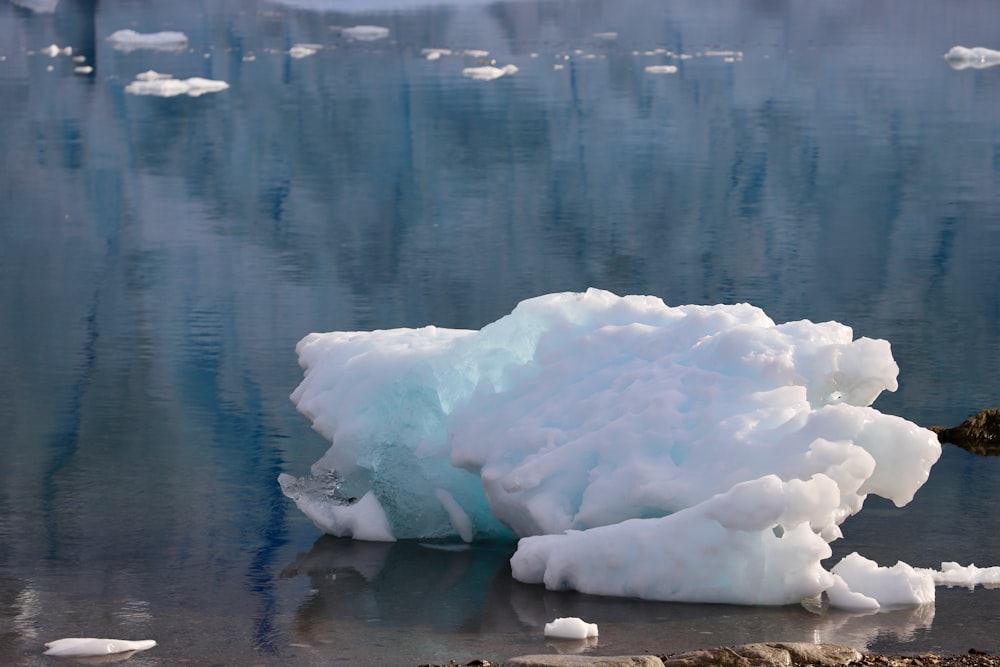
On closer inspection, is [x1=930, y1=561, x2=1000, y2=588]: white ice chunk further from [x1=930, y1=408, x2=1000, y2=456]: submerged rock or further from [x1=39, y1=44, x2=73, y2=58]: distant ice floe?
[x1=39, y1=44, x2=73, y2=58]: distant ice floe

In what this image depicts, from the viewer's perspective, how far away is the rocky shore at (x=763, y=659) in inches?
262

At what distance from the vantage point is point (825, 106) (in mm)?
32688

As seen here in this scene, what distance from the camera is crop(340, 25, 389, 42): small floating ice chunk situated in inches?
2026

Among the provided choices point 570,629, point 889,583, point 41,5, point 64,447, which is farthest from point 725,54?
point 570,629

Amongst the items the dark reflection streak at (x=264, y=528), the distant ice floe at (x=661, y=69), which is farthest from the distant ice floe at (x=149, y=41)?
the dark reflection streak at (x=264, y=528)

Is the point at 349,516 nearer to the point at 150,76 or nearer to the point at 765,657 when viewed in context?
the point at 765,657

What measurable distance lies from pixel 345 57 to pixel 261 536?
3723 centimetres

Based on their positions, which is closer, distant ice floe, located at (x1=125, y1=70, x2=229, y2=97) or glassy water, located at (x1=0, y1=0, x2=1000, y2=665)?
glassy water, located at (x1=0, y1=0, x2=1000, y2=665)

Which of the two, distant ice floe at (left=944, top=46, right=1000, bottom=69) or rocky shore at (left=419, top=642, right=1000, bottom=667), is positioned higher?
rocky shore at (left=419, top=642, right=1000, bottom=667)

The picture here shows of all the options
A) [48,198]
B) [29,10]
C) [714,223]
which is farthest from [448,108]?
[29,10]

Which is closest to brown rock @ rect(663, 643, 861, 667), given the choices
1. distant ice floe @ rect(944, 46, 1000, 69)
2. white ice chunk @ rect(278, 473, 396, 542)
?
white ice chunk @ rect(278, 473, 396, 542)

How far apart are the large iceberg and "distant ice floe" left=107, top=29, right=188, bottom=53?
41285 mm

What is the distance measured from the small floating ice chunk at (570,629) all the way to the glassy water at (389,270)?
67 mm

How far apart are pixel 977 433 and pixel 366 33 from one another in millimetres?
43192
